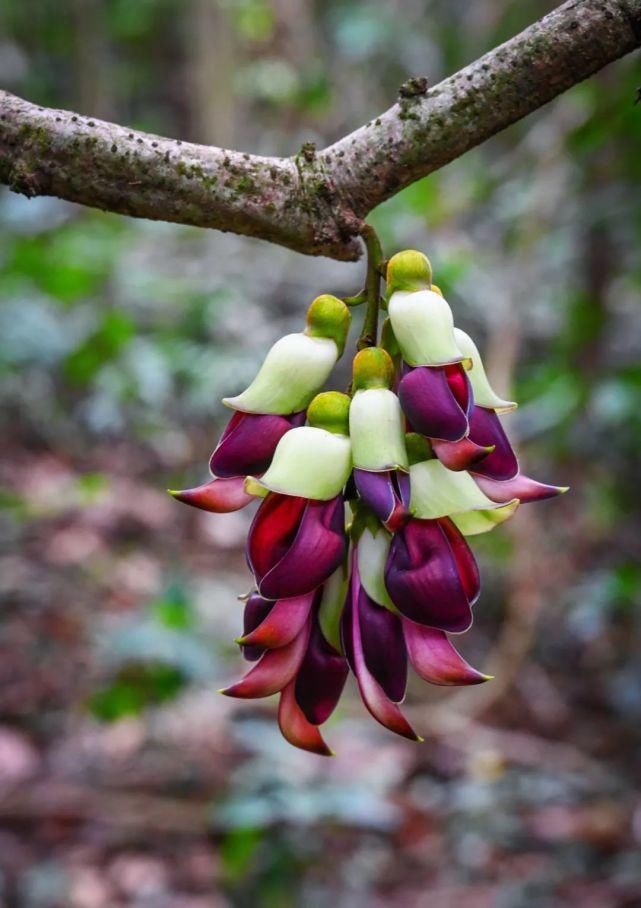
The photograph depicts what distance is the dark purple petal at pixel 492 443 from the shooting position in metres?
0.80

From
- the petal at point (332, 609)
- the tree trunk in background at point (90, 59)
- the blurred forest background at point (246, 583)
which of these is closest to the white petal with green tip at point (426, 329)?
the petal at point (332, 609)

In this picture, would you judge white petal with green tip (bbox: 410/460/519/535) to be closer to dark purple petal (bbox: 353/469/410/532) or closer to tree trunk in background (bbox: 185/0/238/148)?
dark purple petal (bbox: 353/469/410/532)

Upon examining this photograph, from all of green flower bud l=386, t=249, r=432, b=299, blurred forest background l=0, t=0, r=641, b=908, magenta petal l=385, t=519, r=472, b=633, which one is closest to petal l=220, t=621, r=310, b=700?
magenta petal l=385, t=519, r=472, b=633

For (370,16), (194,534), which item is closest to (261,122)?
(370,16)

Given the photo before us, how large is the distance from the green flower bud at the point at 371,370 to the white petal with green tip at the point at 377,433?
0.06ft

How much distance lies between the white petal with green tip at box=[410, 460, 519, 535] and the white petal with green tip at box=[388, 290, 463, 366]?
0.09m

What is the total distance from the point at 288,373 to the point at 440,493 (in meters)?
0.17

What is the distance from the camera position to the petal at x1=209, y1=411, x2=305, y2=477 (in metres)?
0.81

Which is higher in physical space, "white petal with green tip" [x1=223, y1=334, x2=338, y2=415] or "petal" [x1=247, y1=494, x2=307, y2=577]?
"white petal with green tip" [x1=223, y1=334, x2=338, y2=415]

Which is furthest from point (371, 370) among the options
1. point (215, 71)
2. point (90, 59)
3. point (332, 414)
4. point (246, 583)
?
point (90, 59)

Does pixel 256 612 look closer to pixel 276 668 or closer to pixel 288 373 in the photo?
pixel 276 668

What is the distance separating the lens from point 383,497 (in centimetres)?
73

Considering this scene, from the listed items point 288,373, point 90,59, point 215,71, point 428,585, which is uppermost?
point 90,59

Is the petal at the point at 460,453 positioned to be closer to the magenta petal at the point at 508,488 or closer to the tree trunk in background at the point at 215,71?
the magenta petal at the point at 508,488
